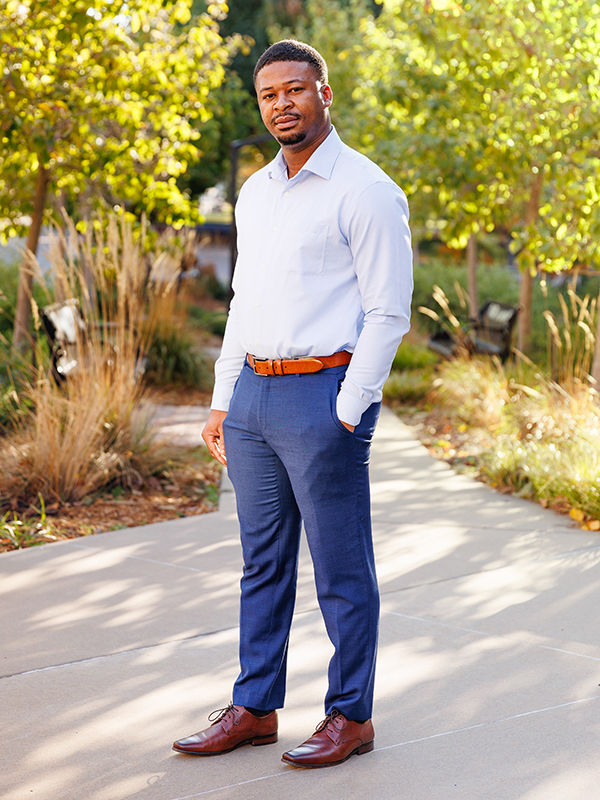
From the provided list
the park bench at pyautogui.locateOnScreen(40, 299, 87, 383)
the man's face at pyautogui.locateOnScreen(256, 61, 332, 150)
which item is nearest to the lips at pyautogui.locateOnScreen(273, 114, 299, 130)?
the man's face at pyautogui.locateOnScreen(256, 61, 332, 150)

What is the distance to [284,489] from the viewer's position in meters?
2.58

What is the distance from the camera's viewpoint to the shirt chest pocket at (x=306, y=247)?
93.9 inches

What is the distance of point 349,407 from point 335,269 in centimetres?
40

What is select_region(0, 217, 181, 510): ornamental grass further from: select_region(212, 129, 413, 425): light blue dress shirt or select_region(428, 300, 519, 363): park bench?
select_region(428, 300, 519, 363): park bench

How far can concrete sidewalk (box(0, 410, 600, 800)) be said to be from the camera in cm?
247

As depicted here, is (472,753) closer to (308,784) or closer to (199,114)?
(308,784)

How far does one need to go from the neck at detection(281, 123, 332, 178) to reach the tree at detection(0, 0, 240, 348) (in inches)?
138

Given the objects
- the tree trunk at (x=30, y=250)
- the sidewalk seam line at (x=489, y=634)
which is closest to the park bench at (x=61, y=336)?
the tree trunk at (x=30, y=250)

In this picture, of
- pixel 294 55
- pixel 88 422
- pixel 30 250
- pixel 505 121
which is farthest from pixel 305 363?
pixel 505 121

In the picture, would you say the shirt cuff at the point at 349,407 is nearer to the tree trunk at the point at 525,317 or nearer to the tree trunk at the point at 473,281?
the tree trunk at the point at 525,317

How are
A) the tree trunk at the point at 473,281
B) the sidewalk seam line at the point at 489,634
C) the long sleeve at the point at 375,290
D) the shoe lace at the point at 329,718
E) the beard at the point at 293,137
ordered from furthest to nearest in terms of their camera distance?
the tree trunk at the point at 473,281 → the sidewalk seam line at the point at 489,634 → the shoe lace at the point at 329,718 → the beard at the point at 293,137 → the long sleeve at the point at 375,290

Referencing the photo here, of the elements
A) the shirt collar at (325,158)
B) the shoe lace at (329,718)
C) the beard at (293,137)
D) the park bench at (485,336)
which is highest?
the beard at (293,137)

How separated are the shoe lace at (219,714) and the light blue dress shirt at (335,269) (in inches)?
40.1

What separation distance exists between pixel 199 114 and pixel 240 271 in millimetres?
6005
